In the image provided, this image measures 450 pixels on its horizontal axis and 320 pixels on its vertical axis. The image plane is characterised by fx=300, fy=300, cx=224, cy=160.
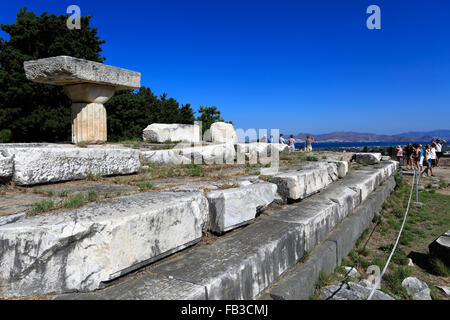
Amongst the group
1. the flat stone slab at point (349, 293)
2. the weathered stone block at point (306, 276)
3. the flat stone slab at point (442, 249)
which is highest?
the weathered stone block at point (306, 276)

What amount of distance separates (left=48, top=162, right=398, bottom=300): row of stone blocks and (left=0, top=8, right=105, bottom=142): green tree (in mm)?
15422

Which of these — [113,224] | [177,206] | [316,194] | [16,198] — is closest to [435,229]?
[316,194]

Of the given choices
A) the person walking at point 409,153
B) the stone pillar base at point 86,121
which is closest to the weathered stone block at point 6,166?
the stone pillar base at point 86,121

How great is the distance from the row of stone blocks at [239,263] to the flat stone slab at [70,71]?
237 inches

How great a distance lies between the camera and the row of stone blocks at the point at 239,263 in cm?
187

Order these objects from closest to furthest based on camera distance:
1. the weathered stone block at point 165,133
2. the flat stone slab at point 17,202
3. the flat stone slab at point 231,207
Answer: the flat stone slab at point 17,202
the flat stone slab at point 231,207
the weathered stone block at point 165,133

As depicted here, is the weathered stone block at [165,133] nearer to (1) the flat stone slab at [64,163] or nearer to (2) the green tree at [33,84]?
(1) the flat stone slab at [64,163]

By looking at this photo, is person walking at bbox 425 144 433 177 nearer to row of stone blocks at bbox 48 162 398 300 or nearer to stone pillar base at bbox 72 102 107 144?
row of stone blocks at bbox 48 162 398 300

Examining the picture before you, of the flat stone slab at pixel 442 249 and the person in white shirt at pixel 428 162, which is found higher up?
the person in white shirt at pixel 428 162

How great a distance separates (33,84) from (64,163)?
15.1 meters

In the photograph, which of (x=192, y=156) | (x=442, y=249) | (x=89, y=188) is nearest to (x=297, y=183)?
(x=442, y=249)

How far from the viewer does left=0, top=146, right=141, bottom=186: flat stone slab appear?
3.28m

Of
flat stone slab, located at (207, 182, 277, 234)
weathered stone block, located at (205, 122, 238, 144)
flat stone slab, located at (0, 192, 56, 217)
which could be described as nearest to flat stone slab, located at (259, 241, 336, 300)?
flat stone slab, located at (207, 182, 277, 234)
